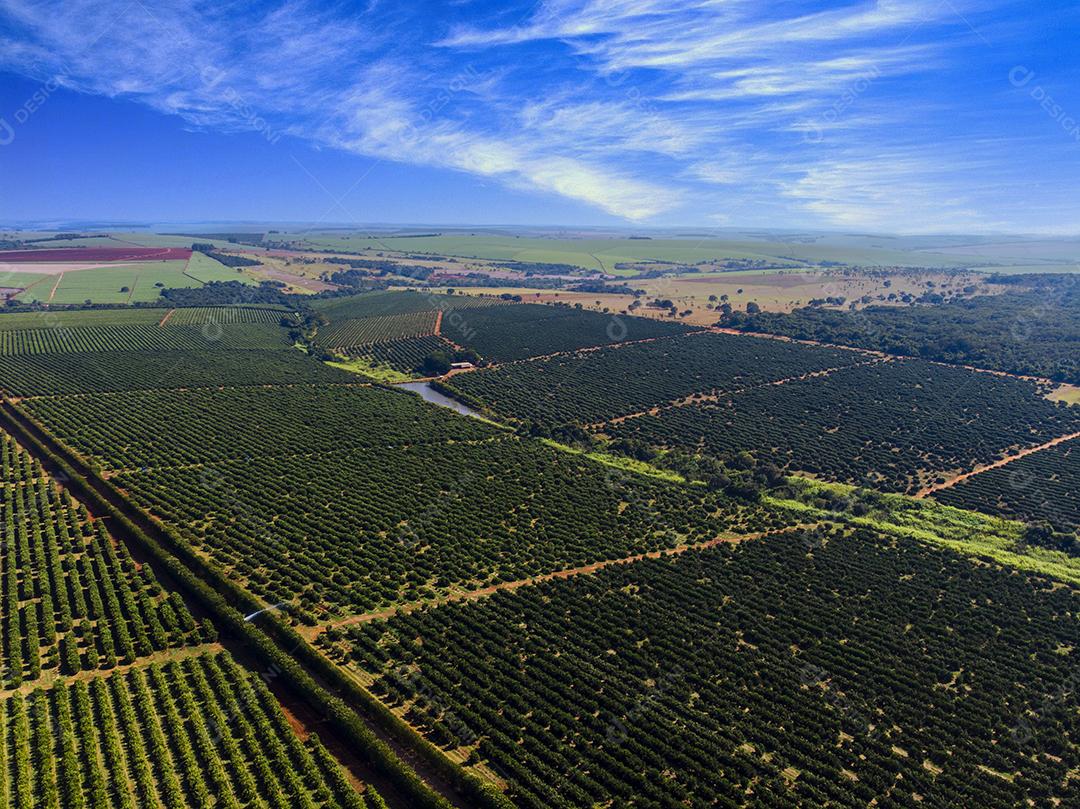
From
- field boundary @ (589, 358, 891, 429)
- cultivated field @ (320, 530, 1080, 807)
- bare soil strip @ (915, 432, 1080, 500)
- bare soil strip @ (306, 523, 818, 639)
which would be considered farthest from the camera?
field boundary @ (589, 358, 891, 429)

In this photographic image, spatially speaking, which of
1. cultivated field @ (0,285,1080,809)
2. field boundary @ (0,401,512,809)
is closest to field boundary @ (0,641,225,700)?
cultivated field @ (0,285,1080,809)

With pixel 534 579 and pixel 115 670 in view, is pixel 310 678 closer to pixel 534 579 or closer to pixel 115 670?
pixel 115 670

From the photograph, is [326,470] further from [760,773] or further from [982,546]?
[982,546]

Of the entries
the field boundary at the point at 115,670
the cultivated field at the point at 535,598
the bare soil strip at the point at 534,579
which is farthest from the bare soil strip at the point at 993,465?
the field boundary at the point at 115,670

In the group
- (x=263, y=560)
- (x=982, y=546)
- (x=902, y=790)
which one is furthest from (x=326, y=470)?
(x=982, y=546)

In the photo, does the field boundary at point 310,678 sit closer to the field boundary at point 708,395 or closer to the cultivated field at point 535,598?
the cultivated field at point 535,598

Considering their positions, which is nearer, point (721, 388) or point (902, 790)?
point (902, 790)

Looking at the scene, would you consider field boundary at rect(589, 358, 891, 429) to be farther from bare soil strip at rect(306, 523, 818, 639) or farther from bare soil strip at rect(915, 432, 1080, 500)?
bare soil strip at rect(306, 523, 818, 639)
